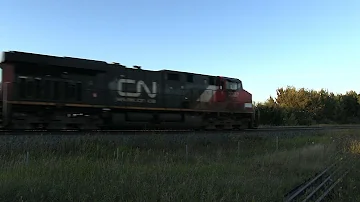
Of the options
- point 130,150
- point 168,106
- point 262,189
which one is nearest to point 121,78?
point 168,106

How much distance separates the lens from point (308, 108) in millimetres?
54500

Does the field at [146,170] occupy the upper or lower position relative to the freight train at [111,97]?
lower

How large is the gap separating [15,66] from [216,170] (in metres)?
10.1

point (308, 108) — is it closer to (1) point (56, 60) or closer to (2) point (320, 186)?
(1) point (56, 60)

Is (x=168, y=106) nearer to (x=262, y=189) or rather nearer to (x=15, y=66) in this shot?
(x=15, y=66)

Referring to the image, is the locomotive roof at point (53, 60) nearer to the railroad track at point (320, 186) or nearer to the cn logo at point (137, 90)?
the cn logo at point (137, 90)

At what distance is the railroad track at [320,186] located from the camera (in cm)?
686

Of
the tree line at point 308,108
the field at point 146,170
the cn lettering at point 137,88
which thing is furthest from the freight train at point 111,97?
the tree line at point 308,108

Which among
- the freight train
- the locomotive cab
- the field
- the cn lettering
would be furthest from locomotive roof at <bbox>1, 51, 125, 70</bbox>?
the locomotive cab

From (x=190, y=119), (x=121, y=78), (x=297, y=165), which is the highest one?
(x=121, y=78)

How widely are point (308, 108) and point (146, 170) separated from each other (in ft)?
168

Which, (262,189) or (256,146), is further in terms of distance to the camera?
(256,146)

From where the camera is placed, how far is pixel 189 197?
6.03 metres

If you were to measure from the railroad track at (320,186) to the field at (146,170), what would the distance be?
233mm
